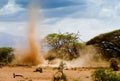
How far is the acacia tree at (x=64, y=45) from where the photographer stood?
145ft

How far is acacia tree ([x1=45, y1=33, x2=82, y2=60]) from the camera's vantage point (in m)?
44.1

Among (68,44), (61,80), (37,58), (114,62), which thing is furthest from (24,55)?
(61,80)

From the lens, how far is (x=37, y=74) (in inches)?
1130

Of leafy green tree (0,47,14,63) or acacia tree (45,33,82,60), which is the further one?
leafy green tree (0,47,14,63)

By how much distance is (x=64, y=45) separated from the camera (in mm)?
49344

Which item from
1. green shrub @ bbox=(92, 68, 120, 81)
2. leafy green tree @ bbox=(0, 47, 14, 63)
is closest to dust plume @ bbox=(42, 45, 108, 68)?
leafy green tree @ bbox=(0, 47, 14, 63)

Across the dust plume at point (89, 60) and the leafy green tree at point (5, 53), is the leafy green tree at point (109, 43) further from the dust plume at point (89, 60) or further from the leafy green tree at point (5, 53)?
the leafy green tree at point (5, 53)

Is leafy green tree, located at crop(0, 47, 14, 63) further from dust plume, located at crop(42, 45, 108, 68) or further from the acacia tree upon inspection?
dust plume, located at crop(42, 45, 108, 68)

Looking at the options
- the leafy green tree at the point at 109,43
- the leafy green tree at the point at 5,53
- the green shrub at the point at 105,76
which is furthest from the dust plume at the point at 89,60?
the green shrub at the point at 105,76

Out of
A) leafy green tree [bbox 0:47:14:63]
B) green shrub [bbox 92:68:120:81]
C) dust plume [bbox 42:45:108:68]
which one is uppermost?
leafy green tree [bbox 0:47:14:63]

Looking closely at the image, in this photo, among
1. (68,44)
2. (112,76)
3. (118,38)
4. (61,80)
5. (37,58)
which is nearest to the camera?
(112,76)

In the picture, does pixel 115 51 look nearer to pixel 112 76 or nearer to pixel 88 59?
pixel 88 59

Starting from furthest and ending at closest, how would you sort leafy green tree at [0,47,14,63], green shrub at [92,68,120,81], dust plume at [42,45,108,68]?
leafy green tree at [0,47,14,63] < dust plume at [42,45,108,68] < green shrub at [92,68,120,81]

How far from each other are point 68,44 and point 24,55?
25.1 ft
